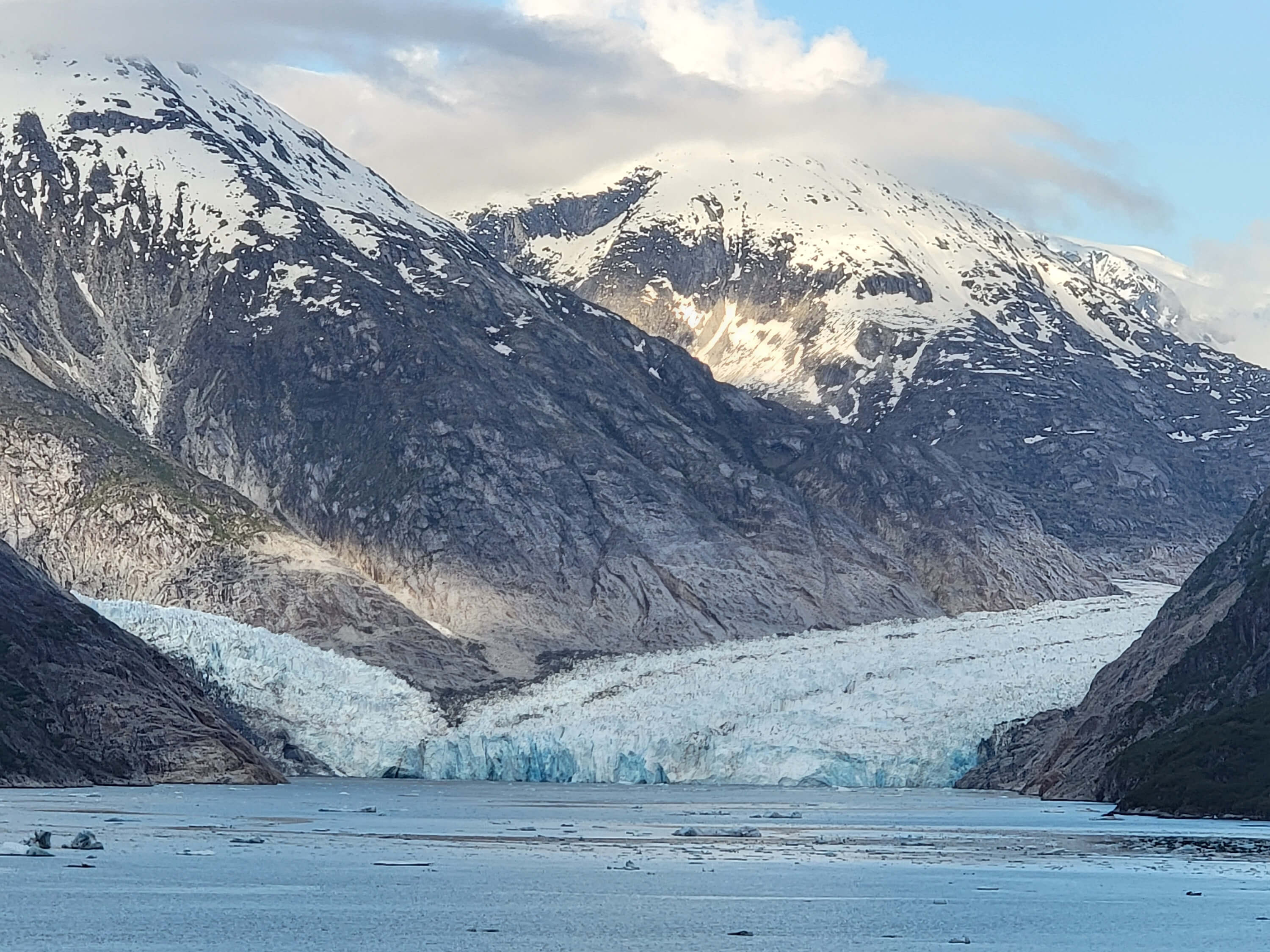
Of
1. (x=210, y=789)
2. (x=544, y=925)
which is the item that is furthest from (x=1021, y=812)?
(x=544, y=925)

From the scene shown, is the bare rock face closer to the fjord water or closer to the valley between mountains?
the valley between mountains

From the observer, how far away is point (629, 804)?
85.2 meters

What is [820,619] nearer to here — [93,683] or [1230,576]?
[1230,576]

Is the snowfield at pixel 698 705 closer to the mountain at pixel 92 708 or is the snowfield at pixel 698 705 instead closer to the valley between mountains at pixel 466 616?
the valley between mountains at pixel 466 616

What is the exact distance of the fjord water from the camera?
35938 millimetres

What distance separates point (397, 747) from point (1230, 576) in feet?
146

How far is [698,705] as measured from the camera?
380 feet

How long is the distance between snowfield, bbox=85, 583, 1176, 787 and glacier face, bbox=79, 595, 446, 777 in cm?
Result: 9

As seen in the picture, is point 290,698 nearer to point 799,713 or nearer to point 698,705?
point 698,705

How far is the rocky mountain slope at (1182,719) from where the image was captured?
236ft

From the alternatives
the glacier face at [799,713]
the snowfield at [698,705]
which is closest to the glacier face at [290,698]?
the snowfield at [698,705]

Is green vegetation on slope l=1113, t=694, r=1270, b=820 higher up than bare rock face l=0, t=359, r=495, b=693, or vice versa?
bare rock face l=0, t=359, r=495, b=693

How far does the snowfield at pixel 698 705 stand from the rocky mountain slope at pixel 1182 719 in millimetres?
4433

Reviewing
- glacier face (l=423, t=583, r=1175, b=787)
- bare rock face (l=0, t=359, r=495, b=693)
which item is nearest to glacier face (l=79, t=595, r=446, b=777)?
glacier face (l=423, t=583, r=1175, b=787)
